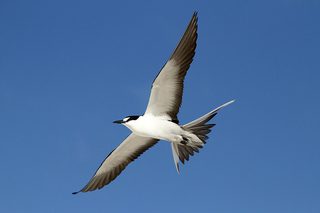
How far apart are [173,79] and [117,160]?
152 inches

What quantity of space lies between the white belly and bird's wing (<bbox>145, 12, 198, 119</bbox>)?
Result: 25 cm

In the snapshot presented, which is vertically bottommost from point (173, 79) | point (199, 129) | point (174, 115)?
point (199, 129)

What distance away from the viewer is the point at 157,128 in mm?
12789

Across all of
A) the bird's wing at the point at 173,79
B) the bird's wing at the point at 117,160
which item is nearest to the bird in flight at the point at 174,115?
the bird's wing at the point at 173,79

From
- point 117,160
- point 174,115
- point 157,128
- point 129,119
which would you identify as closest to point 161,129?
point 157,128

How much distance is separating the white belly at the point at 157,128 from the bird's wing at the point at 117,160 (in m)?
1.60

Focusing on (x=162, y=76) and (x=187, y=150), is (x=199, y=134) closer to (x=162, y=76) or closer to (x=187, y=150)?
(x=187, y=150)

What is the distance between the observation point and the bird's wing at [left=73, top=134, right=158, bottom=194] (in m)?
14.8

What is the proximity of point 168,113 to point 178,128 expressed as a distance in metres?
0.61

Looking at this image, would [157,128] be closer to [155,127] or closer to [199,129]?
[155,127]

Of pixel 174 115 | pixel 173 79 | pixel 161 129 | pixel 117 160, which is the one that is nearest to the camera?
pixel 173 79

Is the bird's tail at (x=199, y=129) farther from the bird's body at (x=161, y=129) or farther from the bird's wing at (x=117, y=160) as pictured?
the bird's wing at (x=117, y=160)

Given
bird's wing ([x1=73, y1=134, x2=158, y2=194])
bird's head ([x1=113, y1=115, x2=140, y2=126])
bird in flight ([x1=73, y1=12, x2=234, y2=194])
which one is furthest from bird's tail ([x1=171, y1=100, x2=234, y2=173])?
bird's wing ([x1=73, y1=134, x2=158, y2=194])

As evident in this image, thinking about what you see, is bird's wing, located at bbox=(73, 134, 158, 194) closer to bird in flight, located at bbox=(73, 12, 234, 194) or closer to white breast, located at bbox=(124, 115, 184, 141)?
bird in flight, located at bbox=(73, 12, 234, 194)
